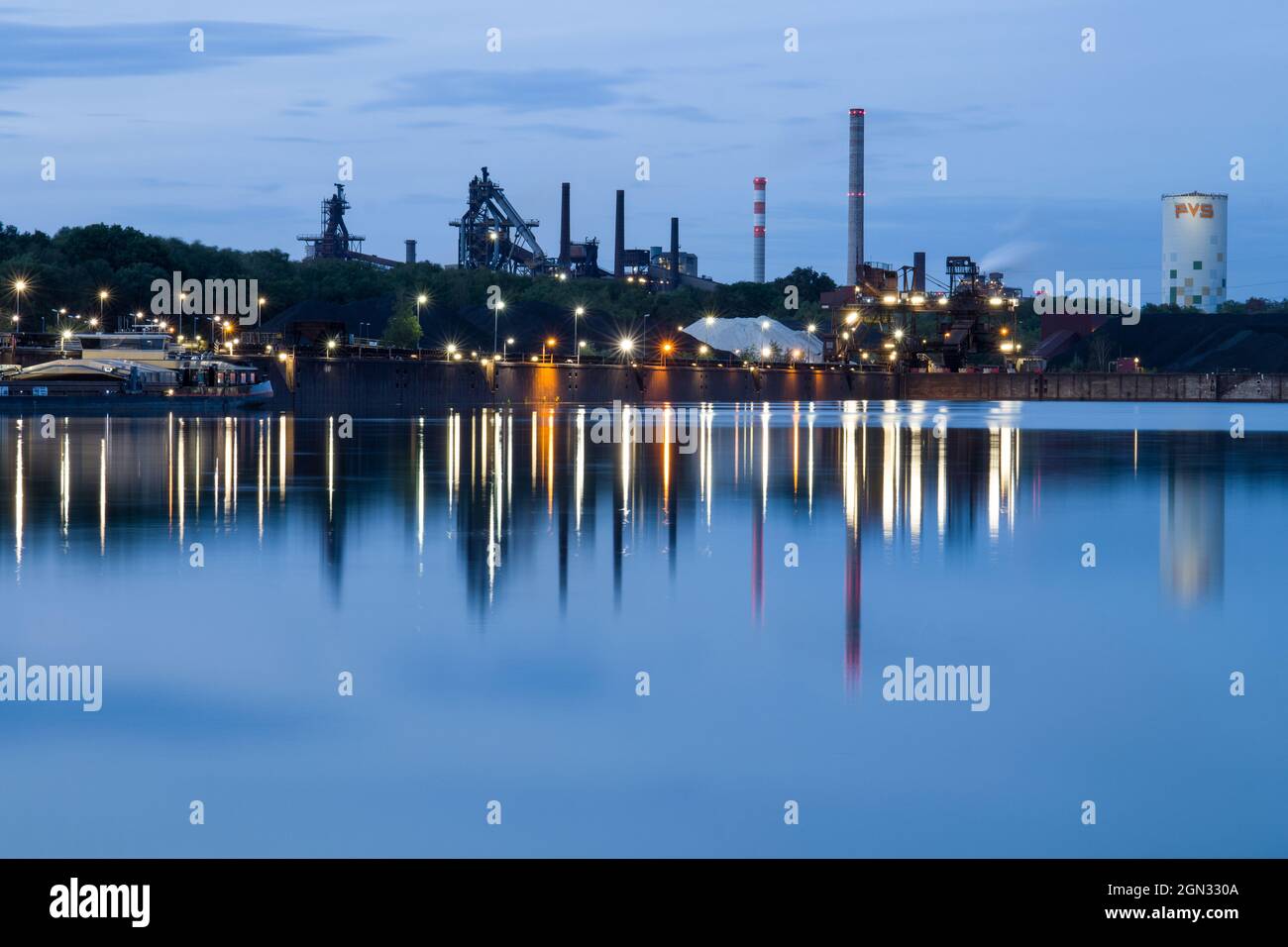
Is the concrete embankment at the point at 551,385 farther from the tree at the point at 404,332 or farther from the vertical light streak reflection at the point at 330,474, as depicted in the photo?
the vertical light streak reflection at the point at 330,474

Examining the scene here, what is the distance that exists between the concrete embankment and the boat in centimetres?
424

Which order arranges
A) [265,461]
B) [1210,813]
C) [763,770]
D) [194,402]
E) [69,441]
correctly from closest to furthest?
[1210,813] → [763,770] → [265,461] → [69,441] → [194,402]

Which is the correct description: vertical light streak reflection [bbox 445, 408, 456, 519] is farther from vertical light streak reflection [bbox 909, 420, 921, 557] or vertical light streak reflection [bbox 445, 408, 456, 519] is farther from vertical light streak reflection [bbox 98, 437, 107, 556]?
vertical light streak reflection [bbox 909, 420, 921, 557]

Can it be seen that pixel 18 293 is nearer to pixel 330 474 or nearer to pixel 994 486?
pixel 330 474

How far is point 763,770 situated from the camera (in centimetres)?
1125

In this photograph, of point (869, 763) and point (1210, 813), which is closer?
point (1210, 813)

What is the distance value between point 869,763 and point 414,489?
25.9 m

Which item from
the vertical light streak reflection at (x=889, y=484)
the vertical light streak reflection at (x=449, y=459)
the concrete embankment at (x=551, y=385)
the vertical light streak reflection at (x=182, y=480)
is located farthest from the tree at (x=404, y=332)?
the vertical light streak reflection at (x=182, y=480)

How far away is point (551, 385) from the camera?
14600 cm

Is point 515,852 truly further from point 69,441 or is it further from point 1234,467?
point 69,441

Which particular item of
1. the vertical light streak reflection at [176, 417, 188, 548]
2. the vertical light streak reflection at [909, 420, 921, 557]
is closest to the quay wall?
the vertical light streak reflection at [176, 417, 188, 548]

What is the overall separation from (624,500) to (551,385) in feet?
370

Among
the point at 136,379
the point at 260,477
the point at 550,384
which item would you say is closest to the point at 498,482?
the point at 260,477
